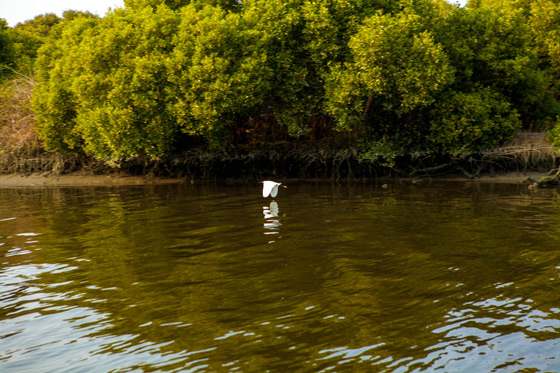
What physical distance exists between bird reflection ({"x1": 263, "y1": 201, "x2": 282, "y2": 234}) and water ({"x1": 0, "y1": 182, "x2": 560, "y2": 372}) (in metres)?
0.11

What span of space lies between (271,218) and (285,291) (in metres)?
7.74

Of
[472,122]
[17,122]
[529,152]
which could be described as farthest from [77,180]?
[529,152]

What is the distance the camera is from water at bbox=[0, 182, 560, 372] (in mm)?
7051

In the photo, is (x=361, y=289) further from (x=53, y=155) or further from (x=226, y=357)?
(x=53, y=155)

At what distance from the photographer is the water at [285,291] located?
705 centimetres

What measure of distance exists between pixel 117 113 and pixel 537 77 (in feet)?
65.9

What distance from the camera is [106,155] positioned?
90.6 ft

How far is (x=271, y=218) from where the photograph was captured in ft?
56.6

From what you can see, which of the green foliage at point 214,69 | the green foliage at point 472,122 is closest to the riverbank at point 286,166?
the green foliage at point 472,122

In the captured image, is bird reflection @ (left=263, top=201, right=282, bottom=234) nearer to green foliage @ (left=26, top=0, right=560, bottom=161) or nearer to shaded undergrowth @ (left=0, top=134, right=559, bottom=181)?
green foliage @ (left=26, top=0, right=560, bottom=161)

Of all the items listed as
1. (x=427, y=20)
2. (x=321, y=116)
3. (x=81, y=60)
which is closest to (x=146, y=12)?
(x=81, y=60)

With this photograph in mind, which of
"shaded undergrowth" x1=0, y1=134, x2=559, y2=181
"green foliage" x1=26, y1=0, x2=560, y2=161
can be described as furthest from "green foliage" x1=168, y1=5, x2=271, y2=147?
"shaded undergrowth" x1=0, y1=134, x2=559, y2=181

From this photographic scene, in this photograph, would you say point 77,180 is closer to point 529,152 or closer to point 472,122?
point 472,122

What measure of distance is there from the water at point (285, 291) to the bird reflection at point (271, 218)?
4.1 inches
